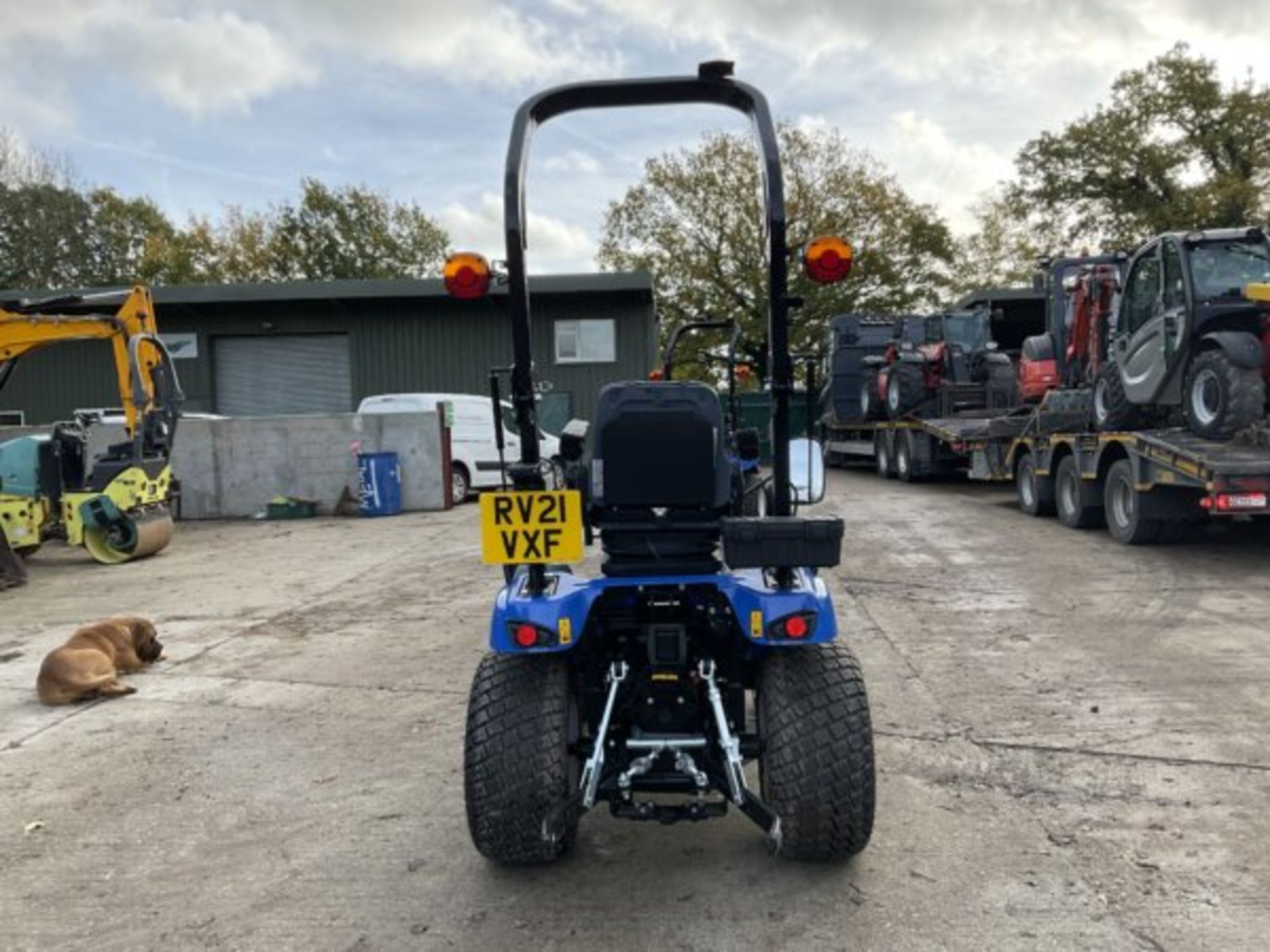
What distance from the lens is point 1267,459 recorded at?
8.19 meters

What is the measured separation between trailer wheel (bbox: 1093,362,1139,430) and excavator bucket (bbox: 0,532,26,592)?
11.3 meters

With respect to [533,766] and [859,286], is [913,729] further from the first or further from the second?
[859,286]

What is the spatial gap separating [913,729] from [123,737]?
155 inches

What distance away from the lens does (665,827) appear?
388cm

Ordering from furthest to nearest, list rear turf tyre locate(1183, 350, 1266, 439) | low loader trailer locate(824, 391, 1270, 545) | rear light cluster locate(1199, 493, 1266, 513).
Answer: rear turf tyre locate(1183, 350, 1266, 439) → low loader trailer locate(824, 391, 1270, 545) → rear light cluster locate(1199, 493, 1266, 513)

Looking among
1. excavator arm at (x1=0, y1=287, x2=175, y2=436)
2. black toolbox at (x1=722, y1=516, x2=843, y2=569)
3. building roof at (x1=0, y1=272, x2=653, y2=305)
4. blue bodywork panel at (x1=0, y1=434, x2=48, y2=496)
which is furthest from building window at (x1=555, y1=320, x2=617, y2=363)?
black toolbox at (x1=722, y1=516, x2=843, y2=569)

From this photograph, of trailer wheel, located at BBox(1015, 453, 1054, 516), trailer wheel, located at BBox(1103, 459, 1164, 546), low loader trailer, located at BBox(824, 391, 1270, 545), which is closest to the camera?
low loader trailer, located at BBox(824, 391, 1270, 545)

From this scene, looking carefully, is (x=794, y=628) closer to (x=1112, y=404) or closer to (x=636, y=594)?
(x=636, y=594)

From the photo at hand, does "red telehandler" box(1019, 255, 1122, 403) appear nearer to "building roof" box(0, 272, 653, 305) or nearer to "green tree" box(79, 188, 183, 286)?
"building roof" box(0, 272, 653, 305)

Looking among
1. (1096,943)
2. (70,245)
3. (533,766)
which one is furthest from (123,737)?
(70,245)

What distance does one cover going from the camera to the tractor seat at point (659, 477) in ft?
11.8

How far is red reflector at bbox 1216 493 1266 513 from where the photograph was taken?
26.7 feet

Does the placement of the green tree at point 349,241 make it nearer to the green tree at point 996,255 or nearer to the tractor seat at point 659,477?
the green tree at point 996,255

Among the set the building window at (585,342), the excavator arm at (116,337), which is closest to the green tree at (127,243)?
the building window at (585,342)
